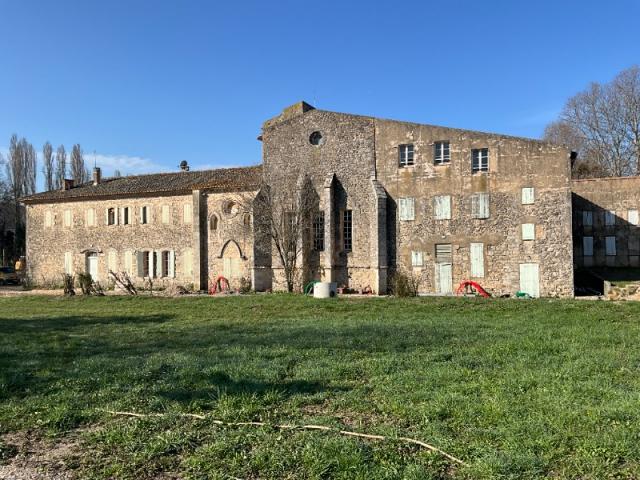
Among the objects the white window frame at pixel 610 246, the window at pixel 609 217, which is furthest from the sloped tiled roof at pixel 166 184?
the white window frame at pixel 610 246

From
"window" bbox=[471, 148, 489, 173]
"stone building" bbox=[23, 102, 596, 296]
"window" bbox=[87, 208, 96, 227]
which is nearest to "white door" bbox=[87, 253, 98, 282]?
"stone building" bbox=[23, 102, 596, 296]

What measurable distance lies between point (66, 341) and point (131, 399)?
5.54 m

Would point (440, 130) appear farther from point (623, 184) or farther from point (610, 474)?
point (610, 474)

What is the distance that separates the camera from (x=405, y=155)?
2381 cm

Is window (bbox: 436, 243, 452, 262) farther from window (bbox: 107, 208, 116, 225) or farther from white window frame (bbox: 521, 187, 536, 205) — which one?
window (bbox: 107, 208, 116, 225)

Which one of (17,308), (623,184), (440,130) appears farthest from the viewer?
(623,184)

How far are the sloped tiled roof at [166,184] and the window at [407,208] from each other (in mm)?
7533

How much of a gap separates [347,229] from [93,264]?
649 inches

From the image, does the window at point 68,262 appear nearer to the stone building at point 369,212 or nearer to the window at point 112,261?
the stone building at point 369,212

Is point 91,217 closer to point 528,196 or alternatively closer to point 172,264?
point 172,264

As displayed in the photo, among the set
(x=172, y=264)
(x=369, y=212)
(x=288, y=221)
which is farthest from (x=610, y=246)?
(x=172, y=264)

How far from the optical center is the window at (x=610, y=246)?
29.4 metres

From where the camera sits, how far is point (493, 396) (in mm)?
5812

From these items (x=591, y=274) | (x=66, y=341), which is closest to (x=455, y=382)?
(x=66, y=341)
